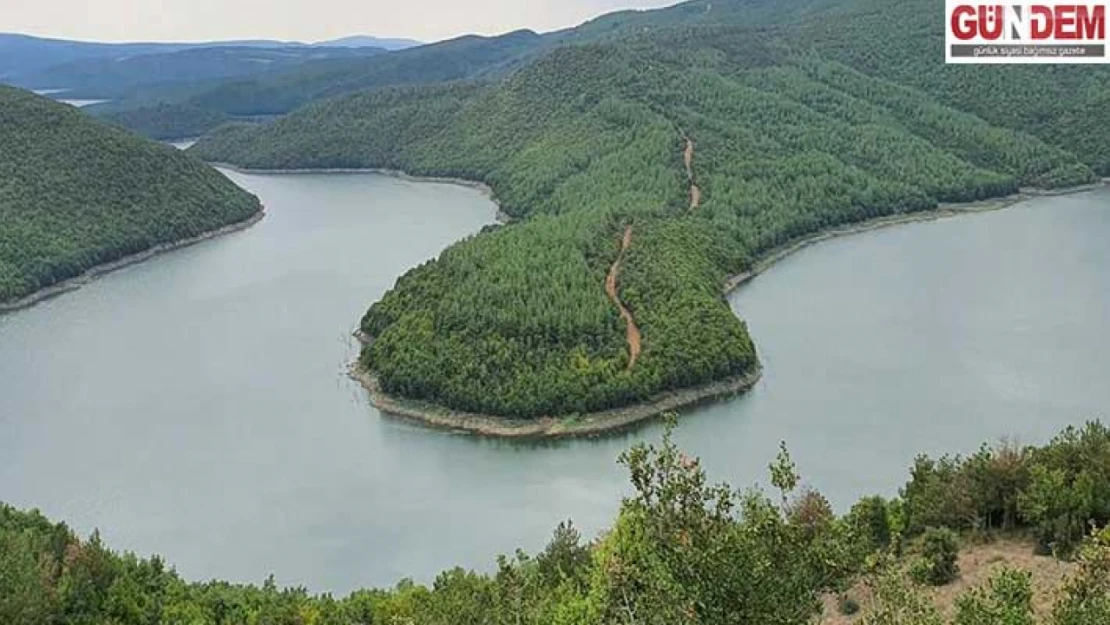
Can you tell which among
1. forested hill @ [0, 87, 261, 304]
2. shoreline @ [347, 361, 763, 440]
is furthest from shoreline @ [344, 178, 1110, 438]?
forested hill @ [0, 87, 261, 304]

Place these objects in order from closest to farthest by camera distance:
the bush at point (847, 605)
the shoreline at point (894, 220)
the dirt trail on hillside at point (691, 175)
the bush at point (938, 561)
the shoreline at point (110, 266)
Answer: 1. the bush at point (847, 605)
2. the bush at point (938, 561)
3. the shoreline at point (894, 220)
4. the shoreline at point (110, 266)
5. the dirt trail on hillside at point (691, 175)

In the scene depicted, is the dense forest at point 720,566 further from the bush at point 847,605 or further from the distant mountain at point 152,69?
the distant mountain at point 152,69

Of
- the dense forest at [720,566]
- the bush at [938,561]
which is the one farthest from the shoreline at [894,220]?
the bush at [938,561]

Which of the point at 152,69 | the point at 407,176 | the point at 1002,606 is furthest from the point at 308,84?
the point at 1002,606

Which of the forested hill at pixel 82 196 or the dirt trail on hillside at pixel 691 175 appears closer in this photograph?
the dirt trail on hillside at pixel 691 175

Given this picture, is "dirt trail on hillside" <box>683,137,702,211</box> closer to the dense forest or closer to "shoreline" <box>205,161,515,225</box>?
"shoreline" <box>205,161,515,225</box>

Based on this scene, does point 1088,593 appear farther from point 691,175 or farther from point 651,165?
point 651,165
